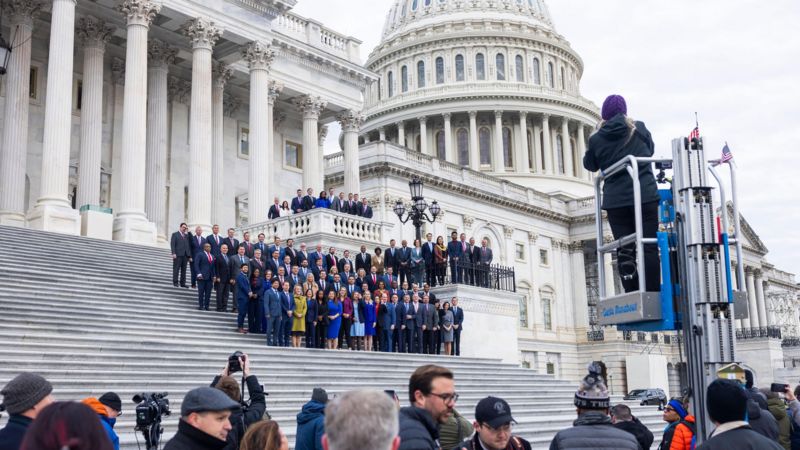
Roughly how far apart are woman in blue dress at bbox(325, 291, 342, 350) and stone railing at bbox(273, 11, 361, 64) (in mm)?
19370

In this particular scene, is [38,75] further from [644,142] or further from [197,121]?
[644,142]

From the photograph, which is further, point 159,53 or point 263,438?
point 159,53

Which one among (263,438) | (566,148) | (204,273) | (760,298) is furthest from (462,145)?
(263,438)

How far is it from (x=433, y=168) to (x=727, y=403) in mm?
50602

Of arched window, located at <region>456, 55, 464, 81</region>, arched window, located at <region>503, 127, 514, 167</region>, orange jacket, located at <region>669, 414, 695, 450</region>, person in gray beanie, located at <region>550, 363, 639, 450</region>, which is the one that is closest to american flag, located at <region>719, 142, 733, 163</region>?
orange jacket, located at <region>669, 414, 695, 450</region>

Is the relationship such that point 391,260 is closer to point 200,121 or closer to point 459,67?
point 200,121

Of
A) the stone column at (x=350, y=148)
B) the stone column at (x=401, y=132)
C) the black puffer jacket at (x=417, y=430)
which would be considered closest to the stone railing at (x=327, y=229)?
the stone column at (x=350, y=148)

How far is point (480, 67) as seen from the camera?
83938mm

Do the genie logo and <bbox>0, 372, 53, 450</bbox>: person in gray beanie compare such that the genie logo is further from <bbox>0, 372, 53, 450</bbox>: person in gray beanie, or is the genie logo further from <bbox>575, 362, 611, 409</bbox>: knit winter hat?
<bbox>0, 372, 53, 450</bbox>: person in gray beanie

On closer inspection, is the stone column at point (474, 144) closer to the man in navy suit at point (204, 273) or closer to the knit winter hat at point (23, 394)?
the man in navy suit at point (204, 273)

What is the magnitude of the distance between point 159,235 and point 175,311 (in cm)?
1283

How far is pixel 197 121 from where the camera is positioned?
31234mm

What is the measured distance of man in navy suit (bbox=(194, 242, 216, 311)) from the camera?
20578 millimetres

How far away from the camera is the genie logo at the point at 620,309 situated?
6.53 metres
